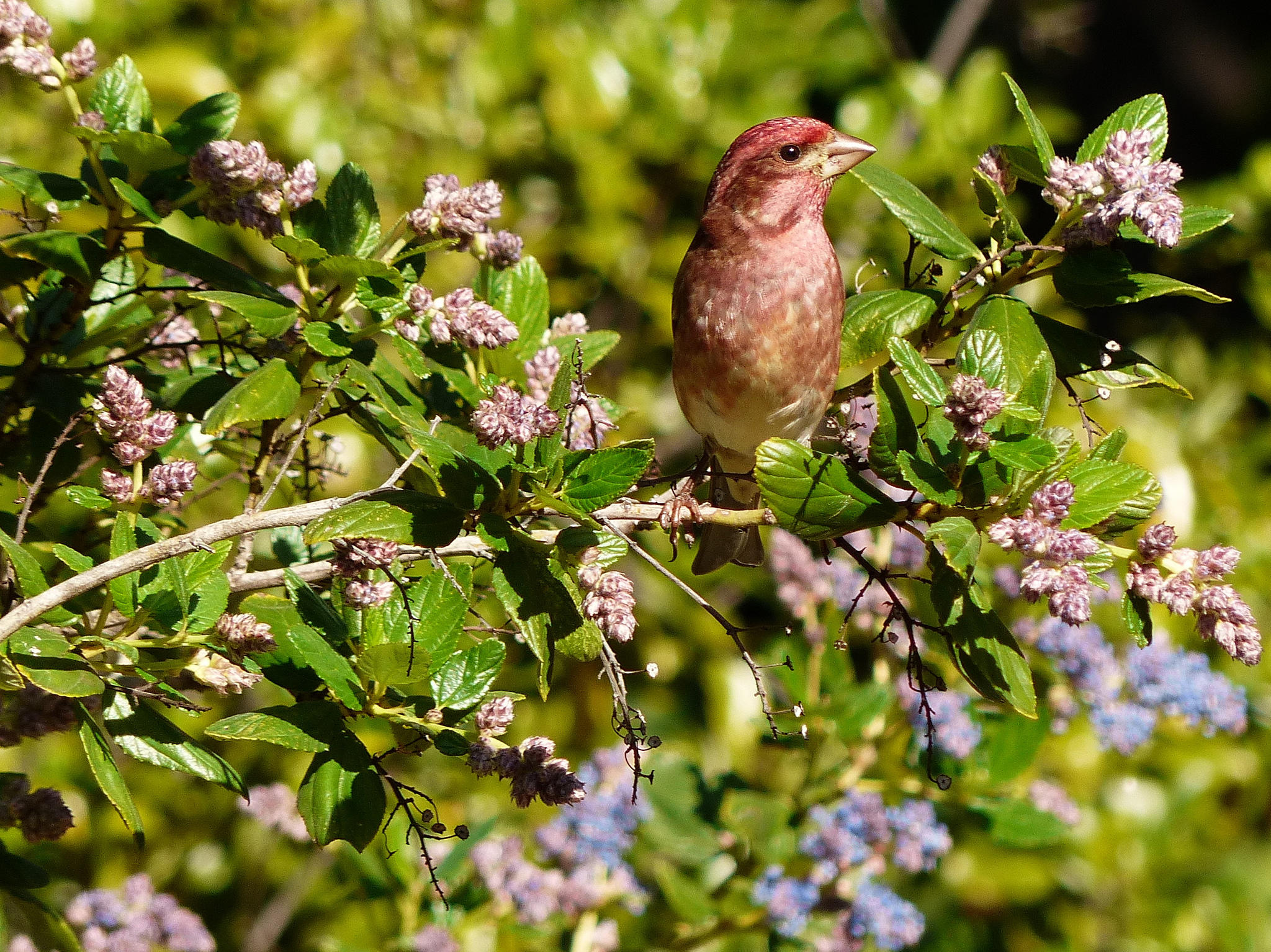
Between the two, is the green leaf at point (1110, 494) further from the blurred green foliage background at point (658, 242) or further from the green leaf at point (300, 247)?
the blurred green foliage background at point (658, 242)

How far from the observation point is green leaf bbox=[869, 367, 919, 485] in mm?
1650

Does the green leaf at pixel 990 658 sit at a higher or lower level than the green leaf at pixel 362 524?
lower

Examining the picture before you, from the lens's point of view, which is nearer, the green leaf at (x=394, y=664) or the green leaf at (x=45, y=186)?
the green leaf at (x=394, y=664)

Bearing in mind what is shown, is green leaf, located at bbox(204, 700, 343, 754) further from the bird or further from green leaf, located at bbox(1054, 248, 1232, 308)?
the bird

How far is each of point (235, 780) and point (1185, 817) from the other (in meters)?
3.65

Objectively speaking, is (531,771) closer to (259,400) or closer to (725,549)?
(259,400)

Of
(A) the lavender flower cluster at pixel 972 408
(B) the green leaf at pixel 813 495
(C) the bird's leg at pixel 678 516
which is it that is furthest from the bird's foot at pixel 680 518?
(A) the lavender flower cluster at pixel 972 408

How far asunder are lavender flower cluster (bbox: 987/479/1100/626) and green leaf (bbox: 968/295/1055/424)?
0.41 ft

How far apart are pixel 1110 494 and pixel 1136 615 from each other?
0.15m

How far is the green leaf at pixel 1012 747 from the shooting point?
2.67 m

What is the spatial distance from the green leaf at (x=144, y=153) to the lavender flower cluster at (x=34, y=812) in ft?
2.79

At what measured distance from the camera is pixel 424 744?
5.64 feet

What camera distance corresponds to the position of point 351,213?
1883 millimetres

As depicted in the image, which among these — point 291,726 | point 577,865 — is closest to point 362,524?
point 291,726
